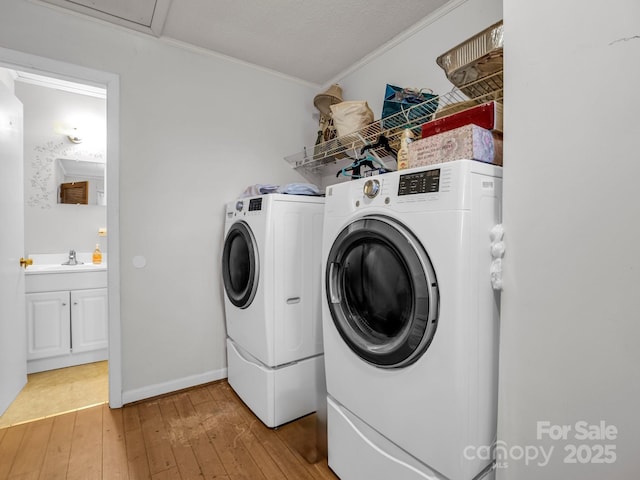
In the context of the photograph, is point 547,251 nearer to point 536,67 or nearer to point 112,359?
point 536,67

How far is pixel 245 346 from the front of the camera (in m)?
1.94

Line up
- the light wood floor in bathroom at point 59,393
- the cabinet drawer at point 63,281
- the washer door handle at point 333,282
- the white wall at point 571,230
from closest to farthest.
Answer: the white wall at point 571,230 → the washer door handle at point 333,282 → the light wood floor in bathroom at point 59,393 → the cabinet drawer at point 63,281

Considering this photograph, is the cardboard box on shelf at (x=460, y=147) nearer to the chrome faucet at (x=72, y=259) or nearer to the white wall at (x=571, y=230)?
the white wall at (x=571, y=230)

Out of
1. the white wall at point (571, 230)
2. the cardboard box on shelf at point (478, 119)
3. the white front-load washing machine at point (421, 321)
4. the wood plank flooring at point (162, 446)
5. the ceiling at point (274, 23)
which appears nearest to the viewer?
the white wall at point (571, 230)

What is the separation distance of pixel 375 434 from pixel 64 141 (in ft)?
11.5

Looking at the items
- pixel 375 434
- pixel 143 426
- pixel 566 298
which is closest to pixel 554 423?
pixel 566 298

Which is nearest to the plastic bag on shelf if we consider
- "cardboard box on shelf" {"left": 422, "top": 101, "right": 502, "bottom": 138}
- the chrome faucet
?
"cardboard box on shelf" {"left": 422, "top": 101, "right": 502, "bottom": 138}

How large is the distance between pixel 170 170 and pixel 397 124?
152cm

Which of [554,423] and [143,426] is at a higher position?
[554,423]

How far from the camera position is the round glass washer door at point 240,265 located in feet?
5.86

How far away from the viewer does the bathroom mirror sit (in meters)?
2.89

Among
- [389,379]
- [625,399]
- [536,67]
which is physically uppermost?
[536,67]

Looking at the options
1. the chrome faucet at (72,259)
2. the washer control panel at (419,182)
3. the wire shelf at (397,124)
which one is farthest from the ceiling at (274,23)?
the chrome faucet at (72,259)

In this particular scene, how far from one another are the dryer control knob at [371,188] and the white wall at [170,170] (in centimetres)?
148
